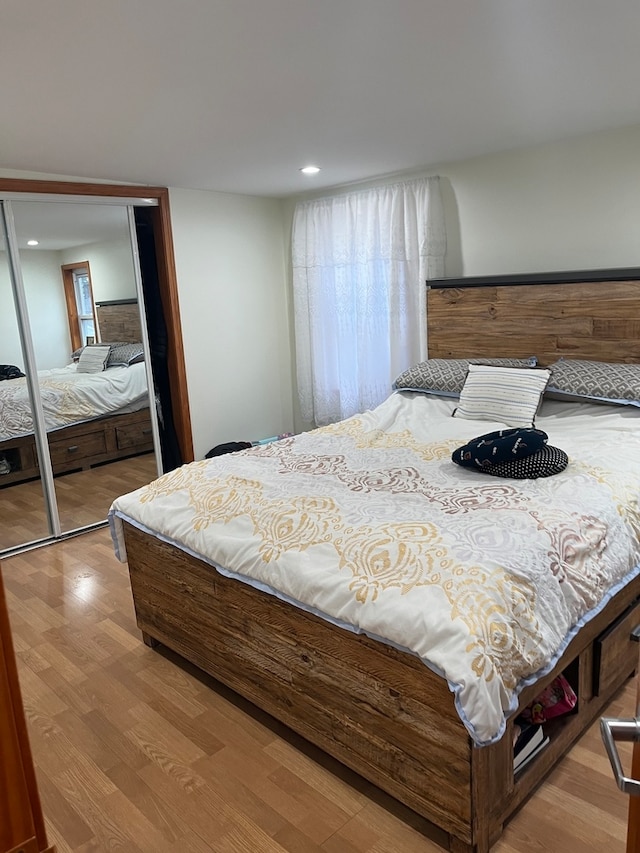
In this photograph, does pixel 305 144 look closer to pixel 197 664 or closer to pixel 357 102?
pixel 357 102

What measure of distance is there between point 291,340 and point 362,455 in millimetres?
2592

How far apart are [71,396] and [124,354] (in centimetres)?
44

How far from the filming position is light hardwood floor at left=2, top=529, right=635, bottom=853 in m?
1.72

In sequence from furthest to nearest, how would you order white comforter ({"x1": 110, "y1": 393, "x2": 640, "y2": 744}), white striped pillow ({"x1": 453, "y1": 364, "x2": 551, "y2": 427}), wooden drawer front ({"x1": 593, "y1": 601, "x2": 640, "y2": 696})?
white striped pillow ({"x1": 453, "y1": 364, "x2": 551, "y2": 427}) → wooden drawer front ({"x1": 593, "y1": 601, "x2": 640, "y2": 696}) → white comforter ({"x1": 110, "y1": 393, "x2": 640, "y2": 744})

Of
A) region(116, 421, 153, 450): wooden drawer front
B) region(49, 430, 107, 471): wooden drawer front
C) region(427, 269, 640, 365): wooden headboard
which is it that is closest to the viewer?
region(427, 269, 640, 365): wooden headboard

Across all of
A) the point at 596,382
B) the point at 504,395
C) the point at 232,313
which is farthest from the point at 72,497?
the point at 596,382

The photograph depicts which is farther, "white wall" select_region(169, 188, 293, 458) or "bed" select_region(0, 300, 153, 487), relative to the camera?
"white wall" select_region(169, 188, 293, 458)

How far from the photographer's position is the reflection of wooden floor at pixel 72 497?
379cm

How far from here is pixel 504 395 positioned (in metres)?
3.19

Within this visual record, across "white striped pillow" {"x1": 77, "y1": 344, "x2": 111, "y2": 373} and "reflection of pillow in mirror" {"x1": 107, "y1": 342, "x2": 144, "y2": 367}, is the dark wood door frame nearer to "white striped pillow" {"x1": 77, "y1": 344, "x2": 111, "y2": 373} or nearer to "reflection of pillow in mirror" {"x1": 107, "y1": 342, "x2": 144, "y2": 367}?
"reflection of pillow in mirror" {"x1": 107, "y1": 342, "x2": 144, "y2": 367}

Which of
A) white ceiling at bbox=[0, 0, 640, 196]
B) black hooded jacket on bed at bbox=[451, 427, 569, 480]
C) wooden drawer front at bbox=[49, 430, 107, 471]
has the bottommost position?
wooden drawer front at bbox=[49, 430, 107, 471]

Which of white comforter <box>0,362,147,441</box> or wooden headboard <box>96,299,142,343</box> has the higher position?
wooden headboard <box>96,299,142,343</box>

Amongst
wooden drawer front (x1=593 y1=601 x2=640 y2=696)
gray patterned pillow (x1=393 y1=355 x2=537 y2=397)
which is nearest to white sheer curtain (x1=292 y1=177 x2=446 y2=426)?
gray patterned pillow (x1=393 y1=355 x2=537 y2=397)

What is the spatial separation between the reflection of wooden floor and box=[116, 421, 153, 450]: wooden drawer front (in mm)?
90
